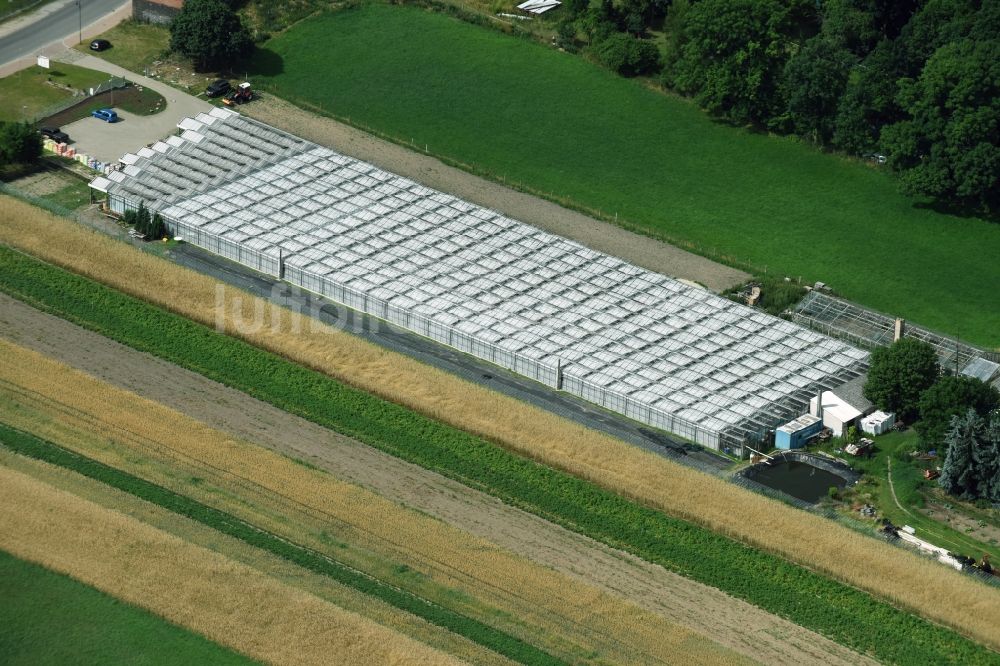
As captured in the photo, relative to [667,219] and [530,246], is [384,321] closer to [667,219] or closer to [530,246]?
[530,246]

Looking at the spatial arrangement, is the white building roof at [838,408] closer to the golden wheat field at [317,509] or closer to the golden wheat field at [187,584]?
the golden wheat field at [317,509]

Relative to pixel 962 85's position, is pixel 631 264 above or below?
below

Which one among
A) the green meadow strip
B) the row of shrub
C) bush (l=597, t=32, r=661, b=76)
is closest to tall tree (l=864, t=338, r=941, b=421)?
the row of shrub

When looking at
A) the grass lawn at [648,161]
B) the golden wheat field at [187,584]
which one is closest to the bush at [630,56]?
the grass lawn at [648,161]

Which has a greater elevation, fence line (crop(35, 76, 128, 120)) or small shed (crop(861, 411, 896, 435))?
small shed (crop(861, 411, 896, 435))

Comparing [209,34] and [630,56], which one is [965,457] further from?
[209,34]

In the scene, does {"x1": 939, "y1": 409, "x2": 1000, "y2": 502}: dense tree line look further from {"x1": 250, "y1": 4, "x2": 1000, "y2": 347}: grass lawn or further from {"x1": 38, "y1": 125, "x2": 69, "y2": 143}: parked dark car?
{"x1": 38, "y1": 125, "x2": 69, "y2": 143}: parked dark car

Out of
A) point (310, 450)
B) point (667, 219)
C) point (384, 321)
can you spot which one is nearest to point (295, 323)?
point (384, 321)
